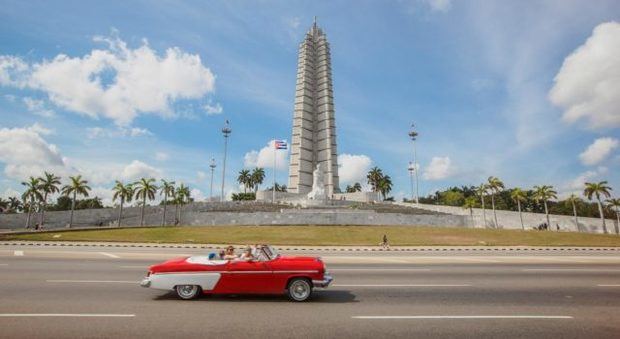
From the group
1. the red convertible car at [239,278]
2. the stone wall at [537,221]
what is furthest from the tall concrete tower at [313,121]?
the red convertible car at [239,278]

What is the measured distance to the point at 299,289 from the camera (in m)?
9.59

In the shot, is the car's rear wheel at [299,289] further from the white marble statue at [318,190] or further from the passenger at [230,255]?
the white marble statue at [318,190]

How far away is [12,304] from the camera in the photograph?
8695mm

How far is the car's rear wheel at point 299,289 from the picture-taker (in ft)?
31.1

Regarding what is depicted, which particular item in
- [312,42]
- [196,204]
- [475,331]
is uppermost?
[312,42]

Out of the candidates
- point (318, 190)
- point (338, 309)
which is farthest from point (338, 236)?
point (338, 309)

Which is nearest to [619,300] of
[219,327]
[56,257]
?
[219,327]

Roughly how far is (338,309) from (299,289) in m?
1.35

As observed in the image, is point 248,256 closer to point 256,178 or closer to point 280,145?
point 280,145

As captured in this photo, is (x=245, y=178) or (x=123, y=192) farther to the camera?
(x=245, y=178)

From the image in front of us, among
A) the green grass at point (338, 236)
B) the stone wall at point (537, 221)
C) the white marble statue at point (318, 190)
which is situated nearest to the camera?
the green grass at point (338, 236)

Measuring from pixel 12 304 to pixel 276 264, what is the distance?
619 cm

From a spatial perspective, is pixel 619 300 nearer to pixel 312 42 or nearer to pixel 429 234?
pixel 429 234

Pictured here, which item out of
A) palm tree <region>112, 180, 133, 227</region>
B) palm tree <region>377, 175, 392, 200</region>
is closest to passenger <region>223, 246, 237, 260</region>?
palm tree <region>112, 180, 133, 227</region>
